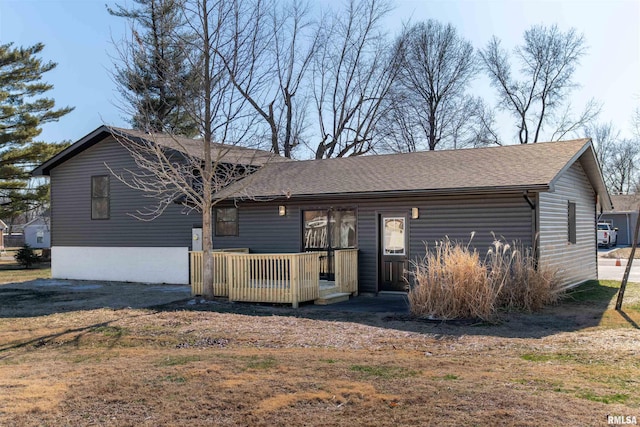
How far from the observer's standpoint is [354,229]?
1370 cm

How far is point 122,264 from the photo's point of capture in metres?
18.0

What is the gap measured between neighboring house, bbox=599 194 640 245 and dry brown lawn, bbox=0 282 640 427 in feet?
107

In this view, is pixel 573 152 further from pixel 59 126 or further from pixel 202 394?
pixel 59 126

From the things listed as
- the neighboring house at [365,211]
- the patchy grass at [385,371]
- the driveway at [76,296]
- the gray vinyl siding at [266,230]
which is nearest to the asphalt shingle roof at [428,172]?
the neighboring house at [365,211]

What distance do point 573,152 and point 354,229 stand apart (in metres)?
5.10

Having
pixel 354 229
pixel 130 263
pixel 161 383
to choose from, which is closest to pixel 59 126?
pixel 130 263

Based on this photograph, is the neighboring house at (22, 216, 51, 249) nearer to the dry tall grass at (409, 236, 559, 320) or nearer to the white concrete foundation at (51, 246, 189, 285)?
the white concrete foundation at (51, 246, 189, 285)

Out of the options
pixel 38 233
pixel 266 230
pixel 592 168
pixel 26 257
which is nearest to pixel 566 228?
pixel 592 168

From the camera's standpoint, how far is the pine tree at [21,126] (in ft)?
95.8

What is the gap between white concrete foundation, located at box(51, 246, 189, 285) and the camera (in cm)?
1705

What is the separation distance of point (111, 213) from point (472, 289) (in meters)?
12.2

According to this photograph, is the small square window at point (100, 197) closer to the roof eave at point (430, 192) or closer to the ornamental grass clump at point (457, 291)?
the roof eave at point (430, 192)

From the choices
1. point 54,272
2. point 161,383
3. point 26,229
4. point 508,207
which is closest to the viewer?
point 161,383

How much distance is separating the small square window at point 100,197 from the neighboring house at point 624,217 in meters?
32.6
